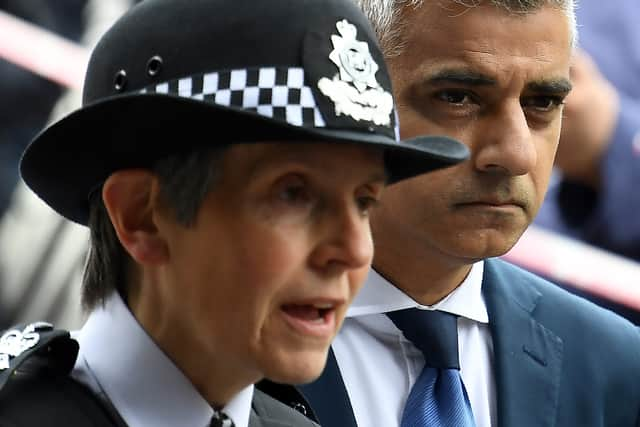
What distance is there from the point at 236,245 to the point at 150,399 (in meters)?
0.27

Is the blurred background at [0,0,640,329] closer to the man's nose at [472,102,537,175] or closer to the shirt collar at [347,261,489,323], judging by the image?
the shirt collar at [347,261,489,323]

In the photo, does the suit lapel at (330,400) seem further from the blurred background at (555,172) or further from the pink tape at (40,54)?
the pink tape at (40,54)

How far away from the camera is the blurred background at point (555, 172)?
14.4 ft

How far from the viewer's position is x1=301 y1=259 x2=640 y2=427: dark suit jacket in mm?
3107

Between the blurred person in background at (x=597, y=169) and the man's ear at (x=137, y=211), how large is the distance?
112 inches

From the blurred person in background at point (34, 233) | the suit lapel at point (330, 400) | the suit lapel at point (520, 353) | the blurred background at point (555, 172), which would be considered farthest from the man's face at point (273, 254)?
the blurred person in background at point (34, 233)

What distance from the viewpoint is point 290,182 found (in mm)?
2168

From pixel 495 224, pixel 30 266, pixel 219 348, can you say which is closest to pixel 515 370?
pixel 495 224

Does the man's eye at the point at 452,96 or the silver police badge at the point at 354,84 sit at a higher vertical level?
the silver police badge at the point at 354,84

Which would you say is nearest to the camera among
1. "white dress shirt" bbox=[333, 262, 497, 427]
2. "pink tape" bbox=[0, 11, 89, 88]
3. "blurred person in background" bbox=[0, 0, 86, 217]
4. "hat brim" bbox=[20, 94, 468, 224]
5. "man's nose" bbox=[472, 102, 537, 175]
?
"hat brim" bbox=[20, 94, 468, 224]

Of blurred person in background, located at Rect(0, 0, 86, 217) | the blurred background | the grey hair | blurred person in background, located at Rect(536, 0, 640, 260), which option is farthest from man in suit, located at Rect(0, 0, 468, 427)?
blurred person in background, located at Rect(536, 0, 640, 260)

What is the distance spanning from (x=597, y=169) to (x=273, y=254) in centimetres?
304

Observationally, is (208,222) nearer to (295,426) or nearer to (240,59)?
(240,59)

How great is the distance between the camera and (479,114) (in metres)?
2.96
